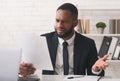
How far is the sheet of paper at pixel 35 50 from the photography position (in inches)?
61.7

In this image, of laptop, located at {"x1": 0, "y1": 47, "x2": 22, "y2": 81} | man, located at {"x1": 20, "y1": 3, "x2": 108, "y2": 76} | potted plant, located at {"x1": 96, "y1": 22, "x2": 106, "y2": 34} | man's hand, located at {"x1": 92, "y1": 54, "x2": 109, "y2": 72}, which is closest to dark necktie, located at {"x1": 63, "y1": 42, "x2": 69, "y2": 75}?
man, located at {"x1": 20, "y1": 3, "x2": 108, "y2": 76}

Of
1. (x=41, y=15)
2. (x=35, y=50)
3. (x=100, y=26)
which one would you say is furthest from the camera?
(x=41, y=15)

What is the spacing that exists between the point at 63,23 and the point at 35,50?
0.49 metres

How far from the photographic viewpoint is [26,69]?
1617mm

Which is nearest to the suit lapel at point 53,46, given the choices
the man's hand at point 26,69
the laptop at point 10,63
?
the man's hand at point 26,69

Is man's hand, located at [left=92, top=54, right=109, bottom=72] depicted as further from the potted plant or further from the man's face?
the potted plant

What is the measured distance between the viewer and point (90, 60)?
200cm

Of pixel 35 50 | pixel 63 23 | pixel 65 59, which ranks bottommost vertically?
pixel 65 59

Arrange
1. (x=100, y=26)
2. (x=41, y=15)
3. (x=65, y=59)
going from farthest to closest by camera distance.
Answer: (x=41, y=15) → (x=100, y=26) → (x=65, y=59)

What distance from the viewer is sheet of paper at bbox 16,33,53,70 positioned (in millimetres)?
1568

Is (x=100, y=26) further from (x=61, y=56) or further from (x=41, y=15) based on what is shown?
(x=61, y=56)

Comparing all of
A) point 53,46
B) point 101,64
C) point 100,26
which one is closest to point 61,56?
point 53,46

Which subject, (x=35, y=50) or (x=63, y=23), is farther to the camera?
(x=63, y=23)

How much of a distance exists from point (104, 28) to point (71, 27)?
105cm
